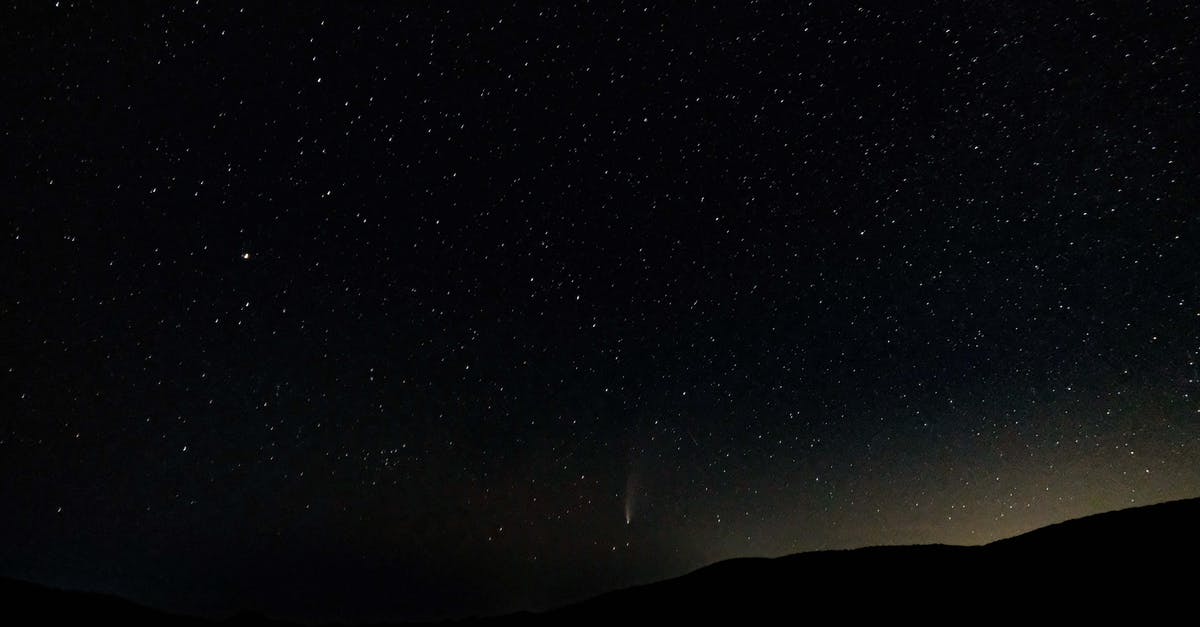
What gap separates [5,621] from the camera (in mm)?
13633

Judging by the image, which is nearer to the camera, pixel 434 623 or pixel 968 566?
pixel 968 566

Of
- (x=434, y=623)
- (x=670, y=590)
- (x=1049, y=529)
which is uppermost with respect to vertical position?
(x=1049, y=529)

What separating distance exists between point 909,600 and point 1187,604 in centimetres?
286

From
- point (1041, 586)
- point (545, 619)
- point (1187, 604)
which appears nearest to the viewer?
point (1187, 604)

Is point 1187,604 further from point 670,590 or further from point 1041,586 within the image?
point 670,590

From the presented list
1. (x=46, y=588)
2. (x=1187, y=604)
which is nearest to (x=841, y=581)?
(x=1187, y=604)

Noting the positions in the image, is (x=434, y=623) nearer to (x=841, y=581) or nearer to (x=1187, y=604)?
(x=841, y=581)

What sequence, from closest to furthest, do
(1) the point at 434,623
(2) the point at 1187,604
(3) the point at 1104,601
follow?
1. (2) the point at 1187,604
2. (3) the point at 1104,601
3. (1) the point at 434,623

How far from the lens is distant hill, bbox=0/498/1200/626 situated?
6.61 meters

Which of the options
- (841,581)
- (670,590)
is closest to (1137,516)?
(841,581)

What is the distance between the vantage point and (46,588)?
17.4 m

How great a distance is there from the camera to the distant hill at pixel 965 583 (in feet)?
21.7

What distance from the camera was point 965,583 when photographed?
8.12m

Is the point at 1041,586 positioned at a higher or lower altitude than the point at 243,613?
higher
